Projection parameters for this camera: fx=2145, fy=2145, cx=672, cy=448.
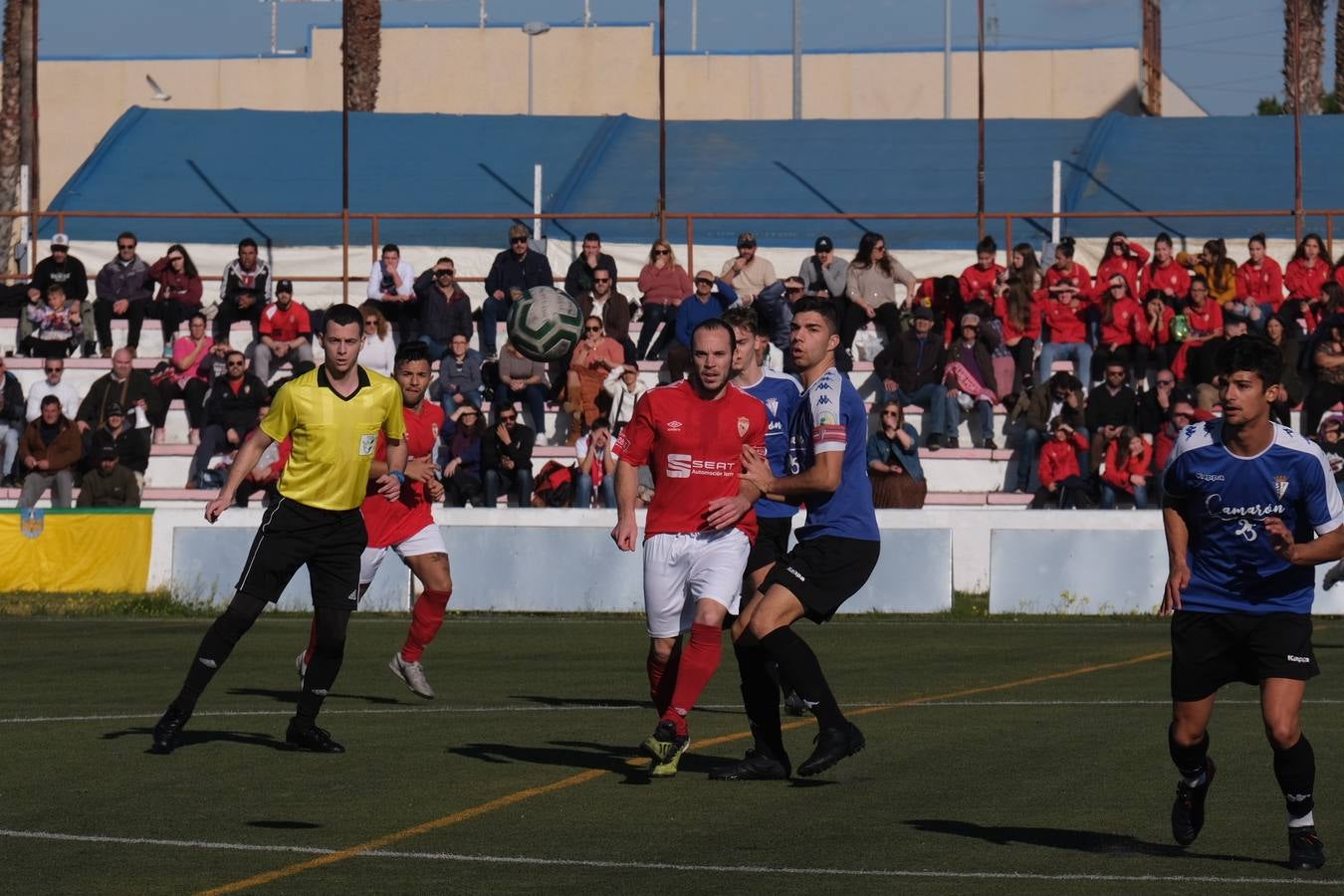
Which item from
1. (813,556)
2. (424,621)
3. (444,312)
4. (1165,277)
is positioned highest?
(1165,277)

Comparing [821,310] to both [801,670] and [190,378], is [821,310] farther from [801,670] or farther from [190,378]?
[190,378]

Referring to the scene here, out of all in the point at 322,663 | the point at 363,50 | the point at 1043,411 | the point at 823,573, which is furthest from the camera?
the point at 363,50

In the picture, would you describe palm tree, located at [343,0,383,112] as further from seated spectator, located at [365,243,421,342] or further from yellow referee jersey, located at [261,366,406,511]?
yellow referee jersey, located at [261,366,406,511]

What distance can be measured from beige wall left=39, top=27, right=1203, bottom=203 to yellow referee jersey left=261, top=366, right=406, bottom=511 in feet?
163

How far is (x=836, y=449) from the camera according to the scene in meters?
9.49

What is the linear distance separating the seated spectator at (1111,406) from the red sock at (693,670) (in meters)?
15.8

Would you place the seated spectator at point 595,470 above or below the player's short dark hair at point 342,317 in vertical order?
below

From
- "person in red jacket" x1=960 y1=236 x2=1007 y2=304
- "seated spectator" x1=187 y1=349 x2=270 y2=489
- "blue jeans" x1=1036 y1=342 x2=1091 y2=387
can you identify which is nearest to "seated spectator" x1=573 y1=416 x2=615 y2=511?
"seated spectator" x1=187 y1=349 x2=270 y2=489

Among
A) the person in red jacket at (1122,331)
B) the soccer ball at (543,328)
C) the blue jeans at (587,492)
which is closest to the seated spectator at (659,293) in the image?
the blue jeans at (587,492)

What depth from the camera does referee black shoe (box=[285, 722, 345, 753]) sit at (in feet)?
35.5

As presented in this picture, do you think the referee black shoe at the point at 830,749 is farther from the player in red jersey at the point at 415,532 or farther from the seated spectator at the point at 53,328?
the seated spectator at the point at 53,328

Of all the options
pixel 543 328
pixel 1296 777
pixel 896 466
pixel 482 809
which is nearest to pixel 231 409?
pixel 543 328

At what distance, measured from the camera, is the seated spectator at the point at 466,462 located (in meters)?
24.7

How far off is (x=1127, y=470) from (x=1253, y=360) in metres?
17.0
